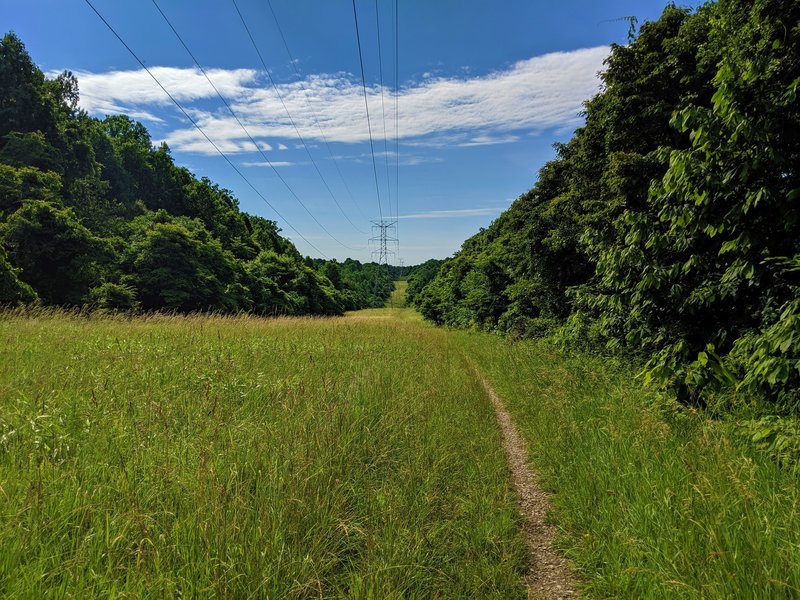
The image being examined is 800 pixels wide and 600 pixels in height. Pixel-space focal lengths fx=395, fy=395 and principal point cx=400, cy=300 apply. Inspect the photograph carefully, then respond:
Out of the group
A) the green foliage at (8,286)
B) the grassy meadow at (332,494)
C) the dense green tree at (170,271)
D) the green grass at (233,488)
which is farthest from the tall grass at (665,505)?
the dense green tree at (170,271)

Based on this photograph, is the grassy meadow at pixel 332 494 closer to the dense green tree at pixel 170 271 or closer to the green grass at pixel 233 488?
the green grass at pixel 233 488

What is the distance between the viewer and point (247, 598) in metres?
2.39

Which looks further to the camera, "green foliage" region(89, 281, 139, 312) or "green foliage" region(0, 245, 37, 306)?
"green foliage" region(89, 281, 139, 312)

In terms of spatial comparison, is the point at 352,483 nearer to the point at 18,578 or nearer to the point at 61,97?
the point at 18,578

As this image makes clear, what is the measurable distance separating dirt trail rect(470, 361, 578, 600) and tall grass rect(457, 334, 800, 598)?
0.46ft

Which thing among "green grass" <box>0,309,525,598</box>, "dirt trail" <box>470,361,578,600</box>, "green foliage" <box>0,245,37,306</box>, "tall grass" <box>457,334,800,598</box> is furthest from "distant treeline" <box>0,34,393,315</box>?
"tall grass" <box>457,334,800,598</box>

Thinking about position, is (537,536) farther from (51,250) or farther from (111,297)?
(111,297)

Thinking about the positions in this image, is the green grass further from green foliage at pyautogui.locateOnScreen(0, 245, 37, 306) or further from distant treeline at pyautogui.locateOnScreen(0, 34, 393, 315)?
distant treeline at pyautogui.locateOnScreen(0, 34, 393, 315)

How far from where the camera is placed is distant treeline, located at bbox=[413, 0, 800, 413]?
450 cm

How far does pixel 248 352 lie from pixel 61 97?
5511cm

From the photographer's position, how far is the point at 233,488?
3191mm

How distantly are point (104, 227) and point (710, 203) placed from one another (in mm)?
46482

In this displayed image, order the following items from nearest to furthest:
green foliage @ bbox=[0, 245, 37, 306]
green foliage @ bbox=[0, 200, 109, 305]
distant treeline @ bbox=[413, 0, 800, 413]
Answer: distant treeline @ bbox=[413, 0, 800, 413] < green foliage @ bbox=[0, 245, 37, 306] < green foliage @ bbox=[0, 200, 109, 305]

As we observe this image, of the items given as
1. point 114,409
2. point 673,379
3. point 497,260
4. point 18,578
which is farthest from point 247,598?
point 497,260
